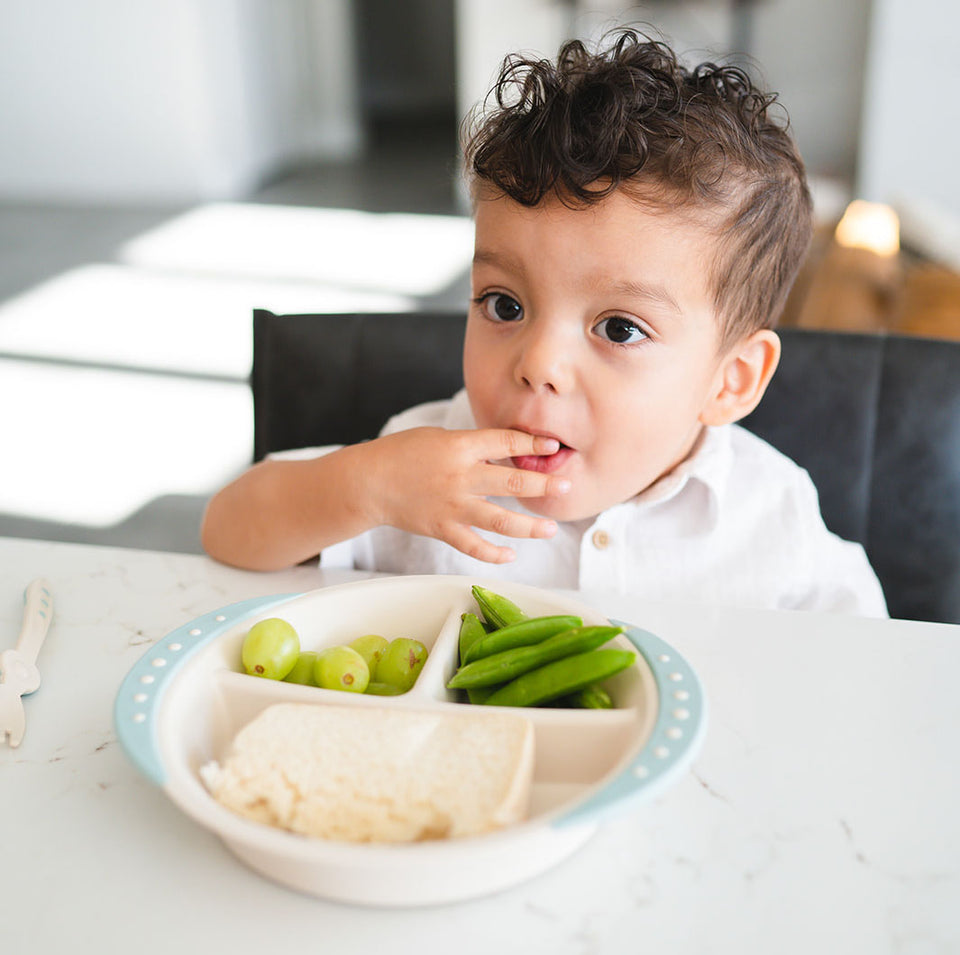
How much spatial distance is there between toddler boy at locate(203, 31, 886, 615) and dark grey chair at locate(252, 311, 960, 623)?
5.4 inches

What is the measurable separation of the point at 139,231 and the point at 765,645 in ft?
17.1

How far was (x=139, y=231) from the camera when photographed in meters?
5.46

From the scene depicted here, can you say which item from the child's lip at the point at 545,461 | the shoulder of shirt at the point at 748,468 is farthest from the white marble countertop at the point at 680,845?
the shoulder of shirt at the point at 748,468

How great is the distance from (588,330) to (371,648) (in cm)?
38

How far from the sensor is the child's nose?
955 mm

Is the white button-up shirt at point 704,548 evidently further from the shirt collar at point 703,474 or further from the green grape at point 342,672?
the green grape at point 342,672

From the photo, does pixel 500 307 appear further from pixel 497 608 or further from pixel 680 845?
pixel 680 845

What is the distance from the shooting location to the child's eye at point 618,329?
985 mm

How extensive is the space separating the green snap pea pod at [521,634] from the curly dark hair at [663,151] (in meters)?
0.43

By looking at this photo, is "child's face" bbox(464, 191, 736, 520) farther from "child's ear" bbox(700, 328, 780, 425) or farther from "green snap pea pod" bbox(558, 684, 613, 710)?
"green snap pea pod" bbox(558, 684, 613, 710)

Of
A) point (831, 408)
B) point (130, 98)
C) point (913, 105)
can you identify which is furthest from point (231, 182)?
point (831, 408)

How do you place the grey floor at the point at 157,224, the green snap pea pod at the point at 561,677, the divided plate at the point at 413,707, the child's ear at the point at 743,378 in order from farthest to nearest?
the grey floor at the point at 157,224 → the child's ear at the point at 743,378 → the green snap pea pod at the point at 561,677 → the divided plate at the point at 413,707

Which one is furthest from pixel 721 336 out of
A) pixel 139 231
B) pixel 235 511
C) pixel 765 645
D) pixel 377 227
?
pixel 139 231

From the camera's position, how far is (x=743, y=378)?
117 cm
